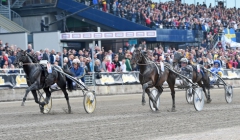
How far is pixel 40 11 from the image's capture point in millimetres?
36438

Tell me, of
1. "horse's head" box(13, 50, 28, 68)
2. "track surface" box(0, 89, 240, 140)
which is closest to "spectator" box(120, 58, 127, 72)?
"track surface" box(0, 89, 240, 140)

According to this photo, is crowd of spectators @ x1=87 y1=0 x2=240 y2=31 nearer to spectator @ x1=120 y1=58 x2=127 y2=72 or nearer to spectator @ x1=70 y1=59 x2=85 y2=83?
spectator @ x1=120 y1=58 x2=127 y2=72

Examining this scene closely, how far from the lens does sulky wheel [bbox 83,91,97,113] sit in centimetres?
1547

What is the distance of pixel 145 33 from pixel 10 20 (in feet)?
28.0

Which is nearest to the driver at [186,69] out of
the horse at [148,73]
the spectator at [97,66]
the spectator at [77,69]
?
the horse at [148,73]

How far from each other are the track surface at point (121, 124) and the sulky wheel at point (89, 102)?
0.17 m

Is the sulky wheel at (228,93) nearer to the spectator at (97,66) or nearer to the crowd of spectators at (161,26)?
the crowd of spectators at (161,26)

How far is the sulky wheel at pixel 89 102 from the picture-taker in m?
15.5

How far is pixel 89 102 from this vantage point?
15.6 meters

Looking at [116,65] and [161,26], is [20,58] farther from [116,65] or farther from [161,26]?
[161,26]

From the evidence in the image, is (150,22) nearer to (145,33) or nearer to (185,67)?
(145,33)

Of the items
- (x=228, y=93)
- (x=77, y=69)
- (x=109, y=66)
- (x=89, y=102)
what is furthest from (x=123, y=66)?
(x=89, y=102)

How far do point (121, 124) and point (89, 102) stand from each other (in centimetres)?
348

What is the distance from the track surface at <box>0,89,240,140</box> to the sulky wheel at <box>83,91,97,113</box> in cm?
17
